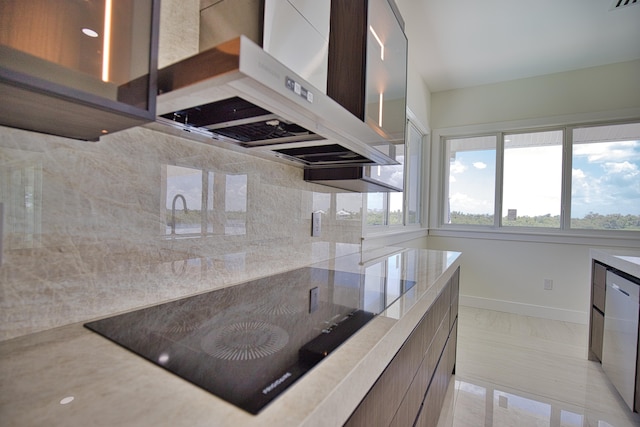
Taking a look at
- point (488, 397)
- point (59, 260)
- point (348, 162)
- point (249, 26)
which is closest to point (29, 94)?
point (59, 260)

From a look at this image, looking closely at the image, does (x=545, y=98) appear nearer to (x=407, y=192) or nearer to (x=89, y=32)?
(x=407, y=192)

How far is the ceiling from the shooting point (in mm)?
2279

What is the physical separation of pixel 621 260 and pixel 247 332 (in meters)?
2.46

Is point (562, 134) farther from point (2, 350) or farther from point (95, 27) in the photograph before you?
point (2, 350)

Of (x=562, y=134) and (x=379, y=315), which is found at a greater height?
(x=562, y=134)

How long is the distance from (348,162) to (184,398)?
1054 mm

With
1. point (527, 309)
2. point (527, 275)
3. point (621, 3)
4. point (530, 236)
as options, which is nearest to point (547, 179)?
point (530, 236)

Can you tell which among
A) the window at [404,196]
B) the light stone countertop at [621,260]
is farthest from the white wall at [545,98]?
the light stone countertop at [621,260]

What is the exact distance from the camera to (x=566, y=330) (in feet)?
9.87

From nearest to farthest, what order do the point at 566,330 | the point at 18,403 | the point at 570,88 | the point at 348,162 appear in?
the point at 18,403 < the point at 348,162 < the point at 566,330 < the point at 570,88

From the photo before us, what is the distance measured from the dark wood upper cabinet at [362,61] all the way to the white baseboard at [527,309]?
10.1 ft

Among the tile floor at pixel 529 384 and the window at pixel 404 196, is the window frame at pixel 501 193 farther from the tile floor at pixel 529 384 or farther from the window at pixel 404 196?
the tile floor at pixel 529 384

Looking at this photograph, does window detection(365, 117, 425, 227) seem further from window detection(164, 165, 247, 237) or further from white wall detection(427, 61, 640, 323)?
window detection(164, 165, 247, 237)

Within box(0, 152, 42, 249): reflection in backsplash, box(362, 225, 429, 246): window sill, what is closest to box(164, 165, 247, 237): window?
box(0, 152, 42, 249): reflection in backsplash
